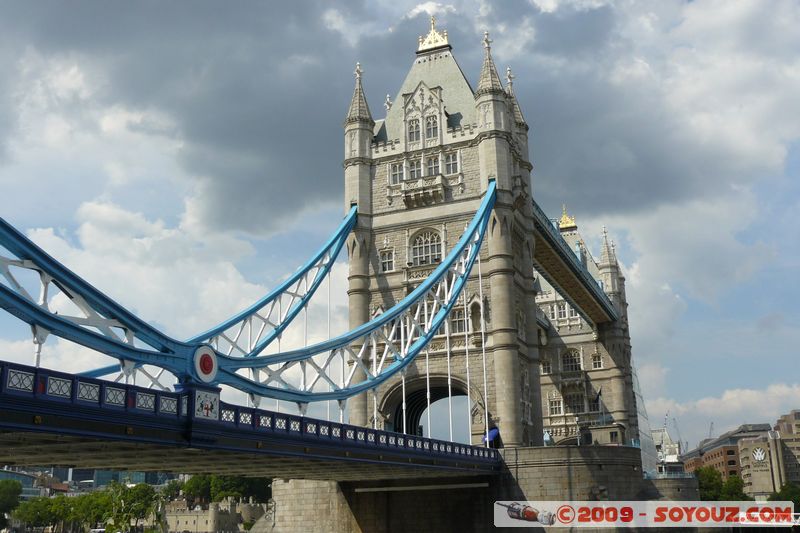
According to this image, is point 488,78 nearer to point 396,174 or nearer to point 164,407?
point 396,174

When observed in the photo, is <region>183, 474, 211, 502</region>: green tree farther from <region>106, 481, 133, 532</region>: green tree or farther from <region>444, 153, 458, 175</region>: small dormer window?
<region>444, 153, 458, 175</region>: small dormer window

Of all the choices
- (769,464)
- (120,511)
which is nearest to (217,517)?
(120,511)

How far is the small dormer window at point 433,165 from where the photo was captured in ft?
163

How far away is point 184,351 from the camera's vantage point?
76.5 feet

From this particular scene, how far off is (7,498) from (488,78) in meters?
106

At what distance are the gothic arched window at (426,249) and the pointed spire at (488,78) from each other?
8552mm

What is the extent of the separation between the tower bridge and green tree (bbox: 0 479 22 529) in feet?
307

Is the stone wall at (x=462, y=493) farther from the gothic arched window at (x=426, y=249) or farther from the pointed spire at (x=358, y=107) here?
the pointed spire at (x=358, y=107)

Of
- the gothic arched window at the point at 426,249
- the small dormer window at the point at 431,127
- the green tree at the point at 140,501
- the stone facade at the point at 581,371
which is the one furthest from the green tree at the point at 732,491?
the small dormer window at the point at 431,127

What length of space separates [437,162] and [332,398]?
70.2 feet

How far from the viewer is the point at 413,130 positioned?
5075 cm

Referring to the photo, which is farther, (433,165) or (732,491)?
(732,491)

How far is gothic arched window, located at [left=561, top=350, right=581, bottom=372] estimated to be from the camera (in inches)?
2936

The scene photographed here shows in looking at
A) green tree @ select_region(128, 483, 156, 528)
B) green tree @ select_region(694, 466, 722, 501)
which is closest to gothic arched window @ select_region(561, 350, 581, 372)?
green tree @ select_region(694, 466, 722, 501)
